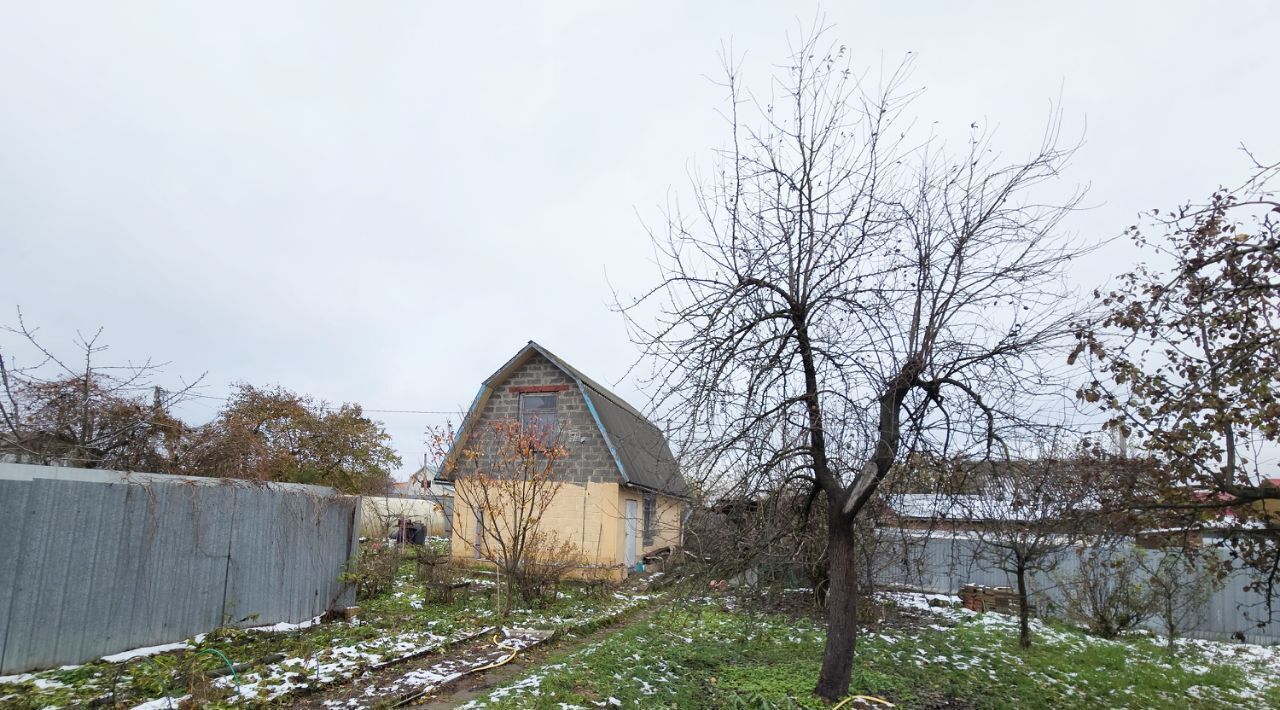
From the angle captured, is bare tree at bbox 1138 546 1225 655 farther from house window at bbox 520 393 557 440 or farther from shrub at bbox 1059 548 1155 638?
house window at bbox 520 393 557 440

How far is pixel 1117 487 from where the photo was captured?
26.2ft

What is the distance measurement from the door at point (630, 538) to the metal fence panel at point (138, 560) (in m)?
9.31

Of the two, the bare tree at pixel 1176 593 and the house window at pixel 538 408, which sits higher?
the house window at pixel 538 408

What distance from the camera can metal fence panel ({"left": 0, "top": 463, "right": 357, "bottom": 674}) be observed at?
6.68m

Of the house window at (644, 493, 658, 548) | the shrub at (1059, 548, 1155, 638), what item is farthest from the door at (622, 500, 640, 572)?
the shrub at (1059, 548, 1155, 638)

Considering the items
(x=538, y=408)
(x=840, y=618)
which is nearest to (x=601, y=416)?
(x=538, y=408)

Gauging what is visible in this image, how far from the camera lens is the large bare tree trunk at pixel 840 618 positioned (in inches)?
269

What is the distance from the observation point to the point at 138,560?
25.4 ft

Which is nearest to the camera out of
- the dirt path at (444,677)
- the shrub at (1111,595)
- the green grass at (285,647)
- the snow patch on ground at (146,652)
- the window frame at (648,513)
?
the green grass at (285,647)

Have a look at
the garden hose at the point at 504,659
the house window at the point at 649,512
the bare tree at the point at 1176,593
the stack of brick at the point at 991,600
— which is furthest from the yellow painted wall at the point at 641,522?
the bare tree at the point at 1176,593

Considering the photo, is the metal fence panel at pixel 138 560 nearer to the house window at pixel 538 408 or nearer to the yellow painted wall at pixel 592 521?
the yellow painted wall at pixel 592 521

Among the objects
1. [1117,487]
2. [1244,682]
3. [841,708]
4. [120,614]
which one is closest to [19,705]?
[120,614]

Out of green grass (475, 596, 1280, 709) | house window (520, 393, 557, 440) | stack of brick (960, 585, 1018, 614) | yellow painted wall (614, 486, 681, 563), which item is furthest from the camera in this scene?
house window (520, 393, 557, 440)

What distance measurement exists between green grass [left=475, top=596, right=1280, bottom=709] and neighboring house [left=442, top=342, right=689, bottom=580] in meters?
5.57
